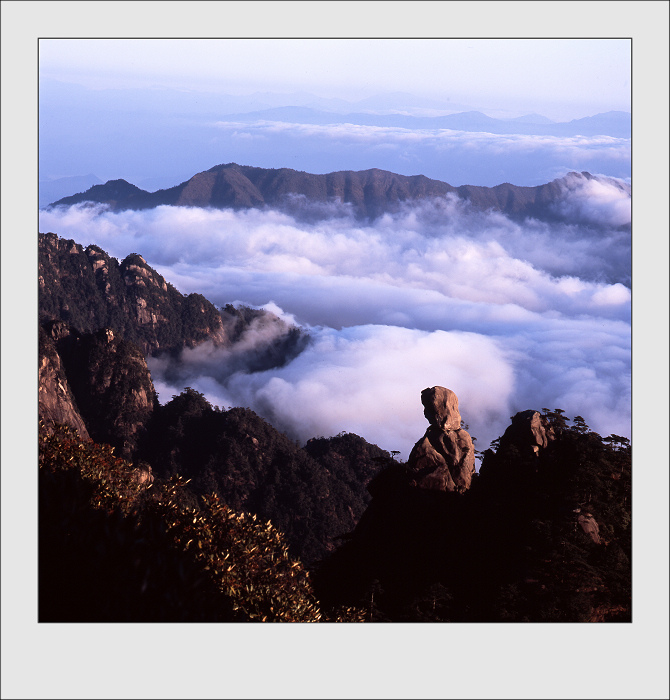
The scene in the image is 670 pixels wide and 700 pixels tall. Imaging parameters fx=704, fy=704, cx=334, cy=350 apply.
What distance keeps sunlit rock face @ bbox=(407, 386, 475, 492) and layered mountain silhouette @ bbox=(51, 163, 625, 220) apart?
62.2 meters

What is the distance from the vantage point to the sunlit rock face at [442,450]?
23844 millimetres

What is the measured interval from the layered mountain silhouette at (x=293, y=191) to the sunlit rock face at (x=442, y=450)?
A: 204 ft

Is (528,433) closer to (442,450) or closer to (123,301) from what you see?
(442,450)

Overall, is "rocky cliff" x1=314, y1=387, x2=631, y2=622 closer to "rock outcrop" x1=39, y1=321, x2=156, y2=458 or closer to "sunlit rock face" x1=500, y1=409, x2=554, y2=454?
"sunlit rock face" x1=500, y1=409, x2=554, y2=454

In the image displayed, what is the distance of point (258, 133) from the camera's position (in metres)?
39.6

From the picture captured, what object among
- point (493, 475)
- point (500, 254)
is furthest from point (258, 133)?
point (500, 254)

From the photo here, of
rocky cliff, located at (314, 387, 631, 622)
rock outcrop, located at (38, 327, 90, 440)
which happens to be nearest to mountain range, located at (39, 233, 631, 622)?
rocky cliff, located at (314, 387, 631, 622)

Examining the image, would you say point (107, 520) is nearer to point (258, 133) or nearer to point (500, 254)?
point (258, 133)

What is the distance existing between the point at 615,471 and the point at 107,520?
14473 millimetres

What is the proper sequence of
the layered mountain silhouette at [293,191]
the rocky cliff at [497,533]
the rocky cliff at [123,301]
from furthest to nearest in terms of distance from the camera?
1. the layered mountain silhouette at [293,191]
2. the rocky cliff at [123,301]
3. the rocky cliff at [497,533]

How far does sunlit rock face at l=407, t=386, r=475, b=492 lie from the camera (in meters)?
23.8

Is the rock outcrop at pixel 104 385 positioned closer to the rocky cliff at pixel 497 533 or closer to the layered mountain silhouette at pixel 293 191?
the rocky cliff at pixel 497 533

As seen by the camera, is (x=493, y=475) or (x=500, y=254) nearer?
(x=493, y=475)

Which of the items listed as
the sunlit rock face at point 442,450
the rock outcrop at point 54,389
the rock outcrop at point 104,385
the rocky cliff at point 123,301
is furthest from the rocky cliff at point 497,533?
the rocky cliff at point 123,301
